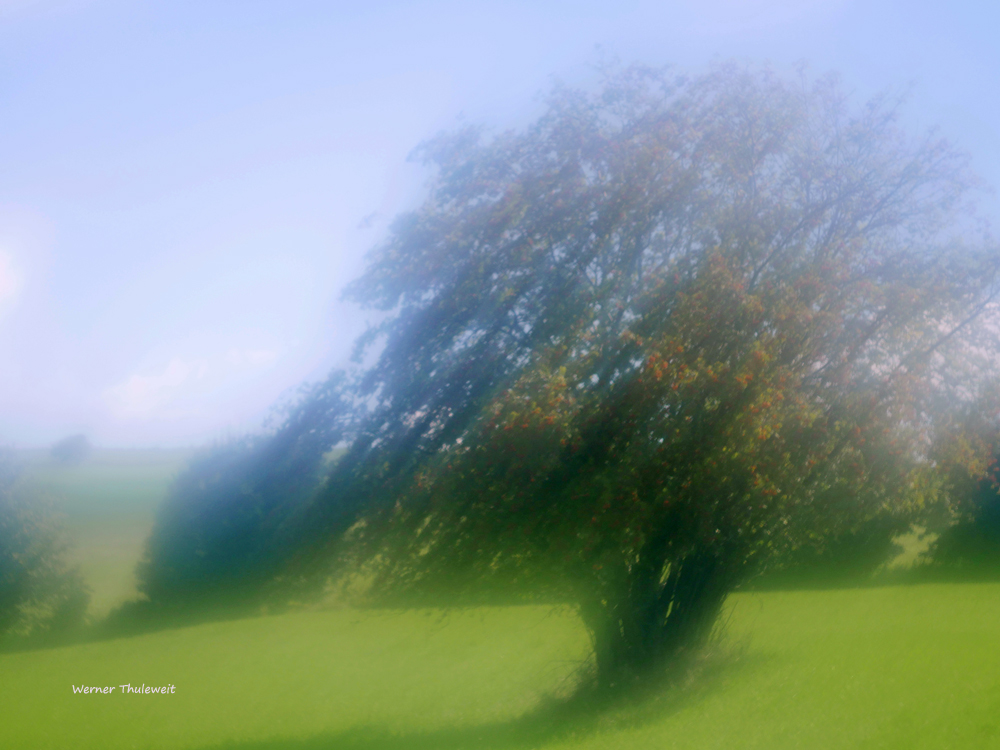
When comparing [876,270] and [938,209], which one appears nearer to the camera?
[876,270]

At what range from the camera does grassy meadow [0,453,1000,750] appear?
6867mm

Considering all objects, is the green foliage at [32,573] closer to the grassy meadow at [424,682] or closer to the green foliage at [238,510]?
the grassy meadow at [424,682]

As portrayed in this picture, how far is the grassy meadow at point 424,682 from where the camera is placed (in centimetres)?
687

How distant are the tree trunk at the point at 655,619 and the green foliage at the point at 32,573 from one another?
23.5ft

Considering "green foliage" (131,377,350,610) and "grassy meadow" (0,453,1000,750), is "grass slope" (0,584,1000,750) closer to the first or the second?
"grassy meadow" (0,453,1000,750)

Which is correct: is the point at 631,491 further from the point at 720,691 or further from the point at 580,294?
the point at 720,691

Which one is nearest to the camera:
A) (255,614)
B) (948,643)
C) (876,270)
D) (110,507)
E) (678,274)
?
(678,274)

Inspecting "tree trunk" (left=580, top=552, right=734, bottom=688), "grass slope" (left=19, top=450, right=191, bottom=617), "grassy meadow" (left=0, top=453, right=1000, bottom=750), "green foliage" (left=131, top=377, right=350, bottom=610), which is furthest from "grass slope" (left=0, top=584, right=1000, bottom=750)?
"grass slope" (left=19, top=450, right=191, bottom=617)

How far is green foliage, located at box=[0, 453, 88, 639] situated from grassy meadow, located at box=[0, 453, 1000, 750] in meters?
0.29

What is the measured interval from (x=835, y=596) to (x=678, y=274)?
7.70 meters

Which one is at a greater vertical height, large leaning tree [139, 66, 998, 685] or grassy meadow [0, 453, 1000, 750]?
large leaning tree [139, 66, 998, 685]

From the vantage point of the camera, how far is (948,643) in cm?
885

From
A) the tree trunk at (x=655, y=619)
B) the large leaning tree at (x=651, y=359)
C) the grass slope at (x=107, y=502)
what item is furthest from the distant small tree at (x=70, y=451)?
the tree trunk at (x=655, y=619)

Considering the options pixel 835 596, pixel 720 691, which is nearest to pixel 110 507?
pixel 720 691
